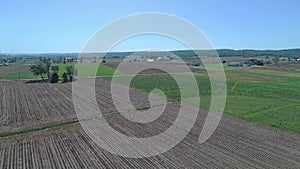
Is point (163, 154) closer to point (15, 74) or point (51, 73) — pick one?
point (51, 73)

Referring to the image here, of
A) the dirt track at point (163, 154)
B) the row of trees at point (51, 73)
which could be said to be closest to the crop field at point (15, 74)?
the row of trees at point (51, 73)

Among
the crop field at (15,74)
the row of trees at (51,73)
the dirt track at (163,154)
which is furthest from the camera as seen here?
the crop field at (15,74)

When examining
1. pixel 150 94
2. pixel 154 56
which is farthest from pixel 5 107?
pixel 154 56

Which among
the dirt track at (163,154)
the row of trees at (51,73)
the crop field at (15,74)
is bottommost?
the dirt track at (163,154)

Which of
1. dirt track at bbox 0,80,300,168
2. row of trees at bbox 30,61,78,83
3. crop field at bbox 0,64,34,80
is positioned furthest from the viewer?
→ crop field at bbox 0,64,34,80

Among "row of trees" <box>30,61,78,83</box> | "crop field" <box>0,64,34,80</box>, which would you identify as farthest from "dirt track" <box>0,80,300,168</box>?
"crop field" <box>0,64,34,80</box>

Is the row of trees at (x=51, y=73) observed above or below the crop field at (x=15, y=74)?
above

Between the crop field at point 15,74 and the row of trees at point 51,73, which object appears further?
the crop field at point 15,74

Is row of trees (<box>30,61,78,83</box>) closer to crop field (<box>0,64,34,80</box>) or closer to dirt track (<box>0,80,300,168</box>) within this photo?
crop field (<box>0,64,34,80</box>)

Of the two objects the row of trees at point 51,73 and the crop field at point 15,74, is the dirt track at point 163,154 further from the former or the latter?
the crop field at point 15,74
